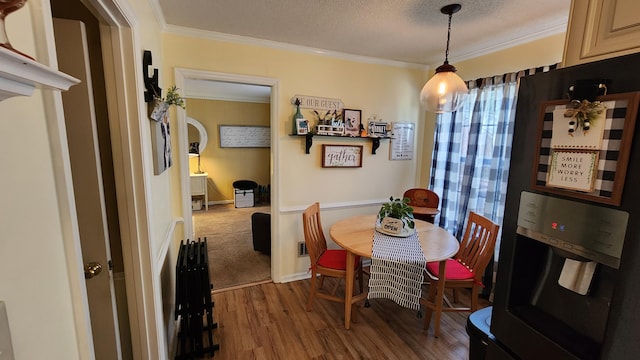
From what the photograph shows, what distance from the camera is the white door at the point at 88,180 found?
1063mm

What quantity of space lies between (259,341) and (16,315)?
1876mm

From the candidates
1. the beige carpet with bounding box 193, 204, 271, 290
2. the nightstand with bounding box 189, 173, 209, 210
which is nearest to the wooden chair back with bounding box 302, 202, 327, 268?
the beige carpet with bounding box 193, 204, 271, 290

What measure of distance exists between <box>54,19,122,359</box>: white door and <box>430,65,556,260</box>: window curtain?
9.20 feet

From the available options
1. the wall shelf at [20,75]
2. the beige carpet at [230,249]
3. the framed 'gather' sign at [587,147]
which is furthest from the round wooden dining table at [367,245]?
the wall shelf at [20,75]

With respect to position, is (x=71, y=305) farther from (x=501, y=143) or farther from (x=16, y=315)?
(x=501, y=143)

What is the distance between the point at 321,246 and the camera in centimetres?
256

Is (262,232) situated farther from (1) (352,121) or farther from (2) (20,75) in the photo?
(2) (20,75)

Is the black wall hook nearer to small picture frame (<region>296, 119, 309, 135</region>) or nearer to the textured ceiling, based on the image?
the textured ceiling

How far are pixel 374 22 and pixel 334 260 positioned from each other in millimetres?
1966

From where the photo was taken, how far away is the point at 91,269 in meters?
1.17

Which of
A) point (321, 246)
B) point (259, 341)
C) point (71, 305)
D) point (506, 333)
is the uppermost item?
point (71, 305)

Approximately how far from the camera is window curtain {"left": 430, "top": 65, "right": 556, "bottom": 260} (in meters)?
2.45

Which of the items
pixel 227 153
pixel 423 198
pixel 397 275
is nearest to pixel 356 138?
pixel 423 198

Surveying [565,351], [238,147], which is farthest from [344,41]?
[238,147]
